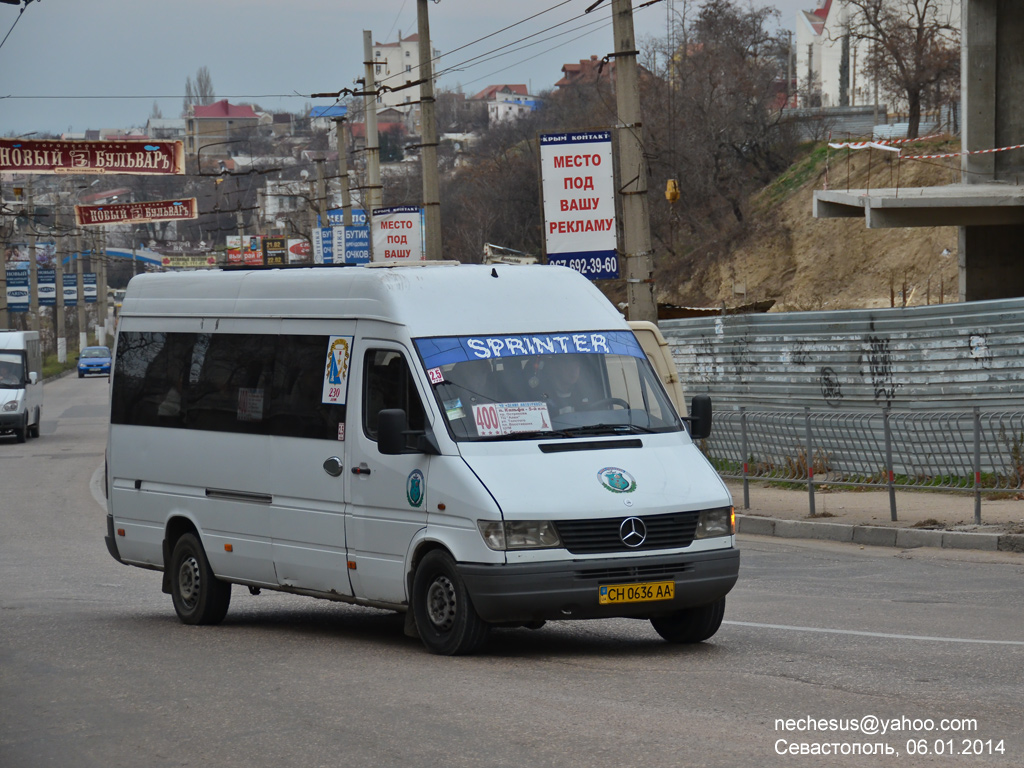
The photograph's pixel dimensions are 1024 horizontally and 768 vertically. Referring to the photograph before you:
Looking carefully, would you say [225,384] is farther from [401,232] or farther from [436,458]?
[401,232]

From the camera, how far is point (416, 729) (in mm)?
6582

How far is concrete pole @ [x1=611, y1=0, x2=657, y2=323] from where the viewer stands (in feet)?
64.2

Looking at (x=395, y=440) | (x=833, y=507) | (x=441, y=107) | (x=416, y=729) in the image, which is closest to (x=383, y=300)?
(x=395, y=440)

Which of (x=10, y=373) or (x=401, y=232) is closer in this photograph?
(x=401, y=232)

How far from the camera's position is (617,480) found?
8430 mm

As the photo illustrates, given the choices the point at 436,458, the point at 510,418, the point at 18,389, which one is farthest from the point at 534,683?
the point at 18,389

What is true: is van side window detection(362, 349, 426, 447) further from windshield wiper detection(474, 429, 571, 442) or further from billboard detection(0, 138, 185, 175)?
billboard detection(0, 138, 185, 175)

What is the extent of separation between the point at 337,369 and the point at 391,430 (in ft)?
4.13

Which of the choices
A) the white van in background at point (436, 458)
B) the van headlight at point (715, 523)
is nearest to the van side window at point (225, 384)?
the white van in background at point (436, 458)

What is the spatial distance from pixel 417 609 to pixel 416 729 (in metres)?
2.28

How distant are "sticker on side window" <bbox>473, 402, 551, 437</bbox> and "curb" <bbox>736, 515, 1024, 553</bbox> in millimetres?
7132

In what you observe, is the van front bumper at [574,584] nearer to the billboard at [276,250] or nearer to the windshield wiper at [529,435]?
the windshield wiper at [529,435]

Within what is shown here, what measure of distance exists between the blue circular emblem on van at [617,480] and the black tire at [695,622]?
1002 mm

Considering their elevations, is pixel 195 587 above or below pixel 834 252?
below
